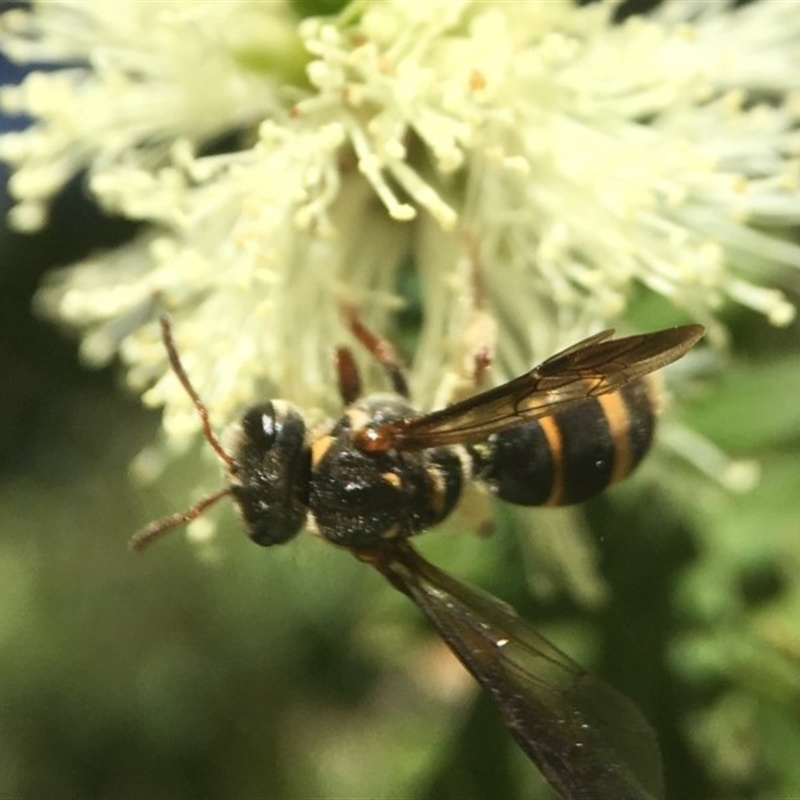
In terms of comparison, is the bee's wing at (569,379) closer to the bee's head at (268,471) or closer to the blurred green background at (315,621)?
the bee's head at (268,471)

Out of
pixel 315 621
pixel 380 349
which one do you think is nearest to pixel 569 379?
pixel 380 349

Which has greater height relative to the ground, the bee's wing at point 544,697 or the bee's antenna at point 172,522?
the bee's antenna at point 172,522

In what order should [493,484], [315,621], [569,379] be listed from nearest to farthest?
[569,379], [493,484], [315,621]

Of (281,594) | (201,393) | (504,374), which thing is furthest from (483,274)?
(281,594)

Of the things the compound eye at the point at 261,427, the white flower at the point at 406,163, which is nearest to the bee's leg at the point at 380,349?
the white flower at the point at 406,163

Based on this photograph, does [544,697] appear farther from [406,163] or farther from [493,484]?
[406,163]

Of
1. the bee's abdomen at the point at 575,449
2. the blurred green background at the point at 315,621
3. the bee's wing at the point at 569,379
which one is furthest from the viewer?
the blurred green background at the point at 315,621
